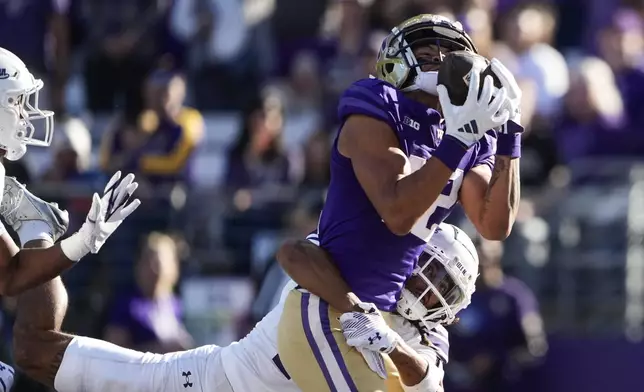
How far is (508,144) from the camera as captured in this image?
5.74m

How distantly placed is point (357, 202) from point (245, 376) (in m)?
0.77

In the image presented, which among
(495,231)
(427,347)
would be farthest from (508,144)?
(427,347)

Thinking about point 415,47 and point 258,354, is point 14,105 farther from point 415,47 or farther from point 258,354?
point 415,47

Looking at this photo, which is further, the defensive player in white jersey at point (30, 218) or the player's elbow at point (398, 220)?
the defensive player in white jersey at point (30, 218)

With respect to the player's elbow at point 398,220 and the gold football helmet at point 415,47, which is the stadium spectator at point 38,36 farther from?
the player's elbow at point 398,220

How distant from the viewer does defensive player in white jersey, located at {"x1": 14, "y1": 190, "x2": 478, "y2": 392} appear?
223 inches

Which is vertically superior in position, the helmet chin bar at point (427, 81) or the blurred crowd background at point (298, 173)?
the helmet chin bar at point (427, 81)

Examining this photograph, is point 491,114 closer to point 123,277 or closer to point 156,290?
point 156,290

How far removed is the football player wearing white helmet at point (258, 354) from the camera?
5609 mm

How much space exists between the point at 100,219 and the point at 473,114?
55.6 inches

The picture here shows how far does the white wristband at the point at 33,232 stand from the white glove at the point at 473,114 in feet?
5.51

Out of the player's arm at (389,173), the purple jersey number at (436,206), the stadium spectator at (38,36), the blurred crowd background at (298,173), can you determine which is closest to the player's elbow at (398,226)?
the player's arm at (389,173)

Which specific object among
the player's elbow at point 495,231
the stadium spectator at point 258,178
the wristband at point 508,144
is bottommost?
the stadium spectator at point 258,178

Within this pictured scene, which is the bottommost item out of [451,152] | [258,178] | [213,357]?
[258,178]
